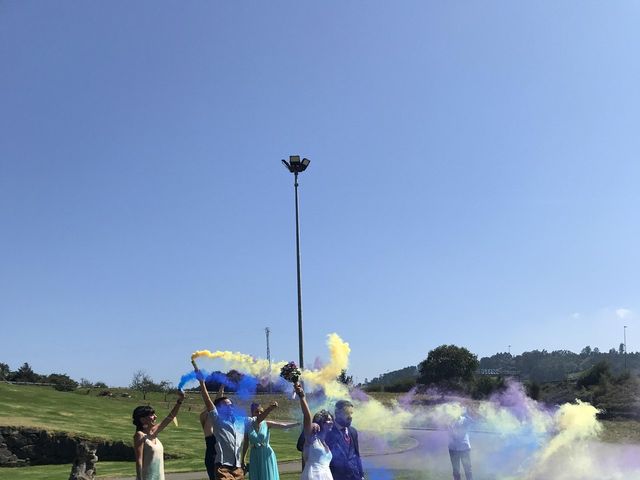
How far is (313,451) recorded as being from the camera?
267 inches

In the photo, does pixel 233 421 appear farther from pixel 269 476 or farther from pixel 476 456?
pixel 476 456

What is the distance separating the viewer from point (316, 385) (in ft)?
38.2

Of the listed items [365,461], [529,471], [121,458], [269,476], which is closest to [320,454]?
[269,476]

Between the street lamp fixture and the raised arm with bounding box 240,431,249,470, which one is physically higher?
the street lamp fixture

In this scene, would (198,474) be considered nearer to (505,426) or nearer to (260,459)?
(505,426)

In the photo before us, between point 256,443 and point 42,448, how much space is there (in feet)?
68.5

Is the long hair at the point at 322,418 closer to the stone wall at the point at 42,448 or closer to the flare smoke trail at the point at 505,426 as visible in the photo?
the flare smoke trail at the point at 505,426

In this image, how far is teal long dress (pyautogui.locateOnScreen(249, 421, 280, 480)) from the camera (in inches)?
295

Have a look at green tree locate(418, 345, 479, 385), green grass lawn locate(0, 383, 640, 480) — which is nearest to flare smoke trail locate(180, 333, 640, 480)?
green grass lawn locate(0, 383, 640, 480)

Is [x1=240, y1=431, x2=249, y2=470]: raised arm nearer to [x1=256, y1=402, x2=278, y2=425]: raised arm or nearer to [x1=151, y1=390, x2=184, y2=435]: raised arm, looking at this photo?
[x1=256, y1=402, x2=278, y2=425]: raised arm

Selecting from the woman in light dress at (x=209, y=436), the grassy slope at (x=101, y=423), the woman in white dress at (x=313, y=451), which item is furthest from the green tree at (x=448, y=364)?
the woman in white dress at (x=313, y=451)

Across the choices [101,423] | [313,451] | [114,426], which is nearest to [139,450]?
[313,451]

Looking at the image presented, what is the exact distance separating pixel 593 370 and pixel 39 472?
3842 cm

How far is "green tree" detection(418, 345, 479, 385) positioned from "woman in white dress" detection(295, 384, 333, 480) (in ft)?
130
